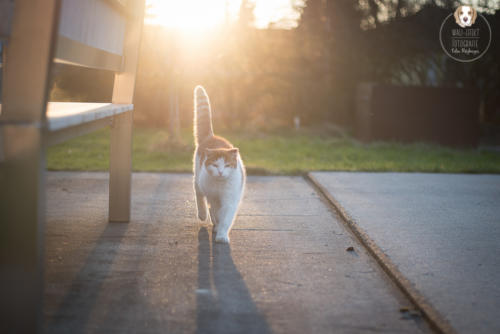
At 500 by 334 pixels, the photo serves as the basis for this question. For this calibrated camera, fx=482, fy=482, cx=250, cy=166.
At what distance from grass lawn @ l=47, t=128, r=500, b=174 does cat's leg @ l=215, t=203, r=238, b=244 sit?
2888 mm

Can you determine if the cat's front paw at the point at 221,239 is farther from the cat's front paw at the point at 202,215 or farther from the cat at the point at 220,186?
the cat's front paw at the point at 202,215

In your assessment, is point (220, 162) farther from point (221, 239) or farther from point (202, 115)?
point (202, 115)

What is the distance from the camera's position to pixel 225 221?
3408mm

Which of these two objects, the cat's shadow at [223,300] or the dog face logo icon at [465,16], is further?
the dog face logo icon at [465,16]

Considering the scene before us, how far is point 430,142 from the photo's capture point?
10.7m

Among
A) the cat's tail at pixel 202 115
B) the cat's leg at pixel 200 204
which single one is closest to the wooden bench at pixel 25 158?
the cat's leg at pixel 200 204

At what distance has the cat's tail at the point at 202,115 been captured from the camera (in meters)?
4.04

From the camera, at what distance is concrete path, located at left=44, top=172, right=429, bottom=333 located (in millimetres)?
2092

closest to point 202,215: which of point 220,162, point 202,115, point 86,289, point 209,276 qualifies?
point 220,162

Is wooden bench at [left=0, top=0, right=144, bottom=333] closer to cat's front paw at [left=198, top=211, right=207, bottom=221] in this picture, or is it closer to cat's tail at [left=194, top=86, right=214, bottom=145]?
cat's front paw at [left=198, top=211, right=207, bottom=221]

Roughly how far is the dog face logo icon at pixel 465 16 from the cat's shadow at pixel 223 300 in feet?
30.2

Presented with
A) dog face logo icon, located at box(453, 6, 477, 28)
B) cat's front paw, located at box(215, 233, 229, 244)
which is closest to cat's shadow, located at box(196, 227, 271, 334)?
cat's front paw, located at box(215, 233, 229, 244)

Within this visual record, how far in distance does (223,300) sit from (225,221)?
1130 mm

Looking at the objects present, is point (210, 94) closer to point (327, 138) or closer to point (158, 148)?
point (327, 138)
